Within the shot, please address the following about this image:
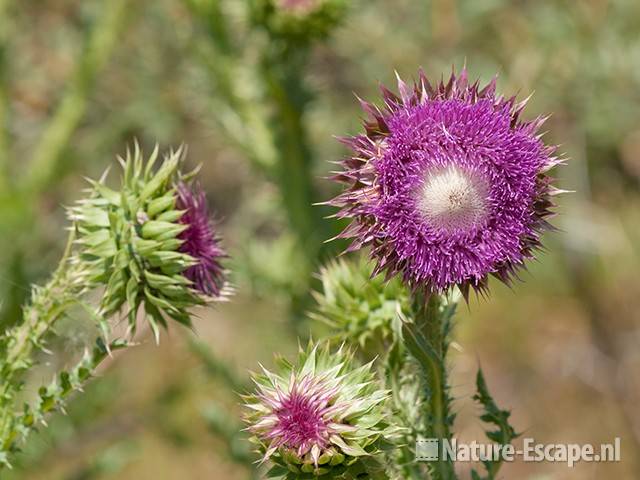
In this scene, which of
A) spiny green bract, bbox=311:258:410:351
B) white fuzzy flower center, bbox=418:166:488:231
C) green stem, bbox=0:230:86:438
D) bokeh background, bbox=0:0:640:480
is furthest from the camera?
bokeh background, bbox=0:0:640:480

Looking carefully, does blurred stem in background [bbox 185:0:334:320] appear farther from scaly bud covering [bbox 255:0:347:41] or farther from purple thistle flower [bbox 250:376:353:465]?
purple thistle flower [bbox 250:376:353:465]

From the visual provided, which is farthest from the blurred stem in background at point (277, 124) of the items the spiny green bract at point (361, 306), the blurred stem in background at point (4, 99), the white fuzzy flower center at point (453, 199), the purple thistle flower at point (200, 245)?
the white fuzzy flower center at point (453, 199)

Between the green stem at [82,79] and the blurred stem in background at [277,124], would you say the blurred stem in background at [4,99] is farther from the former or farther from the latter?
the blurred stem in background at [277,124]

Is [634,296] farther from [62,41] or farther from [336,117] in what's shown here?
[62,41]

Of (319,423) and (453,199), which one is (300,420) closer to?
(319,423)

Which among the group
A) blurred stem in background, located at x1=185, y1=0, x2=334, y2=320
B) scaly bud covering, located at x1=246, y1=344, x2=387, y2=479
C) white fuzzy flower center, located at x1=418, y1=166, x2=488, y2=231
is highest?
blurred stem in background, located at x1=185, y1=0, x2=334, y2=320

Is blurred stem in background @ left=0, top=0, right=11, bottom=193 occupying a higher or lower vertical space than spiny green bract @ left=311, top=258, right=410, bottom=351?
higher

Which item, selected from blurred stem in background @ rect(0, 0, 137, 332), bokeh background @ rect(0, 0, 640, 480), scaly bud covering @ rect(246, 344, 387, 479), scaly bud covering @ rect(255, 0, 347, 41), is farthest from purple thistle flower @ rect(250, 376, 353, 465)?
blurred stem in background @ rect(0, 0, 137, 332)

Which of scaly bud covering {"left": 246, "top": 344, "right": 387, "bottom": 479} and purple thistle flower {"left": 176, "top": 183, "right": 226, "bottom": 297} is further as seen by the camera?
purple thistle flower {"left": 176, "top": 183, "right": 226, "bottom": 297}

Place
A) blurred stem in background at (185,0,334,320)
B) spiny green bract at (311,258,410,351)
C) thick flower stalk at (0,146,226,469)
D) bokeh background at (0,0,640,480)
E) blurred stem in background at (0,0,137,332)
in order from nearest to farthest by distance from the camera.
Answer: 1. thick flower stalk at (0,146,226,469)
2. spiny green bract at (311,258,410,351)
3. blurred stem in background at (185,0,334,320)
4. bokeh background at (0,0,640,480)
5. blurred stem in background at (0,0,137,332)
